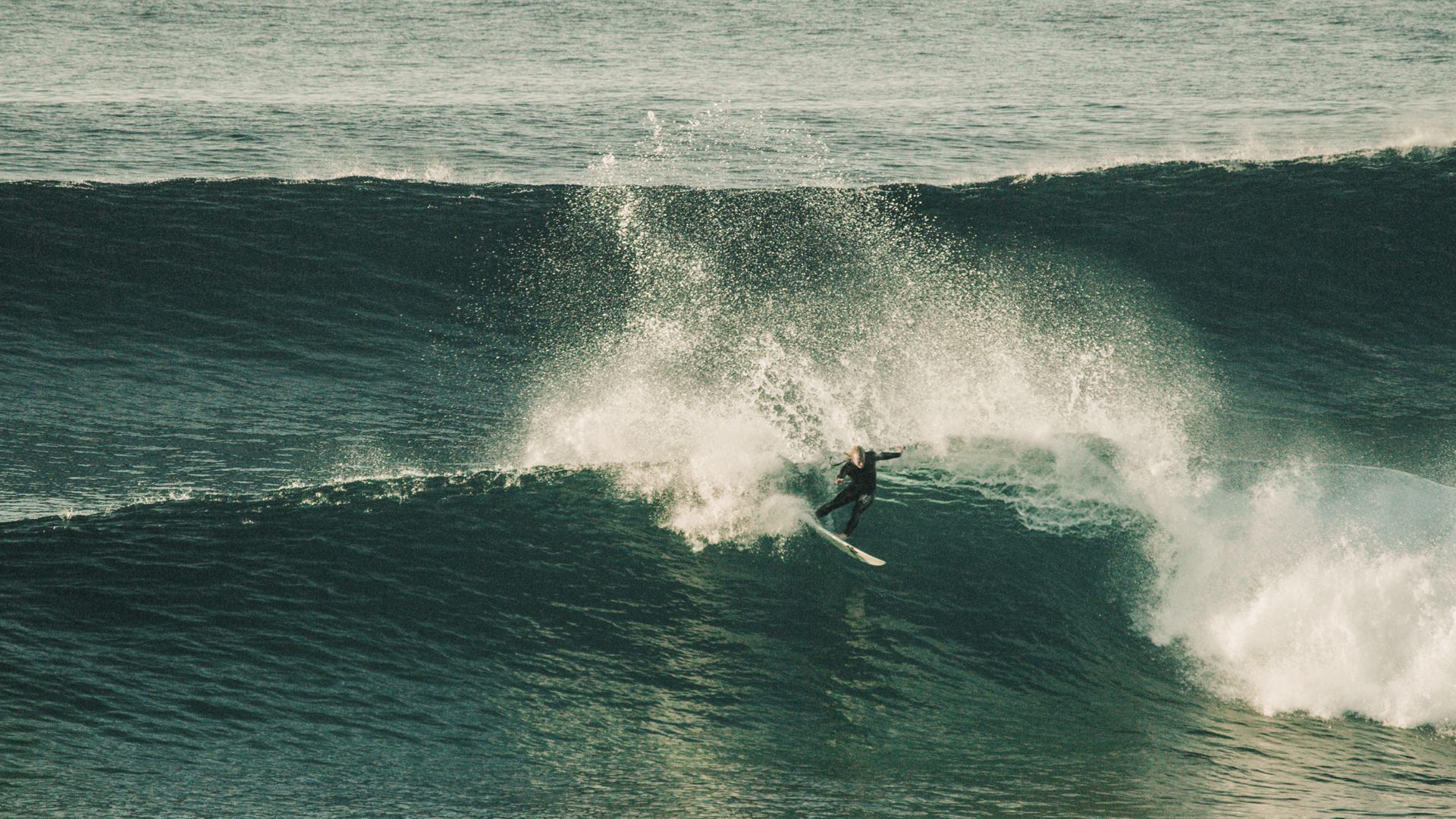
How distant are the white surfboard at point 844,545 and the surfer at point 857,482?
0.42 ft

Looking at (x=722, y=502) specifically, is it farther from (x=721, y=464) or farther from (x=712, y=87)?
(x=712, y=87)

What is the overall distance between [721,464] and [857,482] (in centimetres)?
212

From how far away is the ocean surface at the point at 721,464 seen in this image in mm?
9883

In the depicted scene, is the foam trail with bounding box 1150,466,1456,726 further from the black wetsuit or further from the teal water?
the teal water

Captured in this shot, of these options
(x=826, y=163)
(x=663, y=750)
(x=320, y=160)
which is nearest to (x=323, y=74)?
(x=320, y=160)

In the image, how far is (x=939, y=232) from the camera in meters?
24.3

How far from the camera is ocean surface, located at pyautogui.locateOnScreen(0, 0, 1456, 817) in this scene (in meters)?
9.88

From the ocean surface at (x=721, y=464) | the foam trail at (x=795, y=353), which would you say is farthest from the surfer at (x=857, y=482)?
the foam trail at (x=795, y=353)

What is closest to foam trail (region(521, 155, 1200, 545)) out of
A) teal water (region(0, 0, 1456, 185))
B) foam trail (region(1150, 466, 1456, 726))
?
foam trail (region(1150, 466, 1456, 726))

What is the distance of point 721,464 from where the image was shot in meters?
14.1

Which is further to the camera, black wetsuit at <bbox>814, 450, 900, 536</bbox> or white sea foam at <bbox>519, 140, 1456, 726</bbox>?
black wetsuit at <bbox>814, 450, 900, 536</bbox>

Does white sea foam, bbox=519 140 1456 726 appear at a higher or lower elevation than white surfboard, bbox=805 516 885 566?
higher

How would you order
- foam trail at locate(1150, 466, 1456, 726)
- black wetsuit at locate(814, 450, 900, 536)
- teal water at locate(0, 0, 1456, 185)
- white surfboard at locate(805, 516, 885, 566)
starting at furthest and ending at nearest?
teal water at locate(0, 0, 1456, 185), white surfboard at locate(805, 516, 885, 566), black wetsuit at locate(814, 450, 900, 536), foam trail at locate(1150, 466, 1456, 726)

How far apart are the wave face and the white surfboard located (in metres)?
0.22
